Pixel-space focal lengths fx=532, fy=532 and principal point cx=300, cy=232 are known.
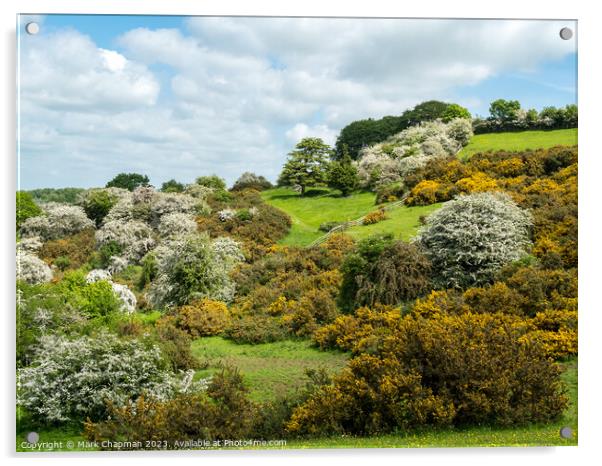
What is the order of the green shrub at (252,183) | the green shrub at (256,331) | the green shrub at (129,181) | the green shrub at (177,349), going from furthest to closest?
the green shrub at (252,183), the green shrub at (129,181), the green shrub at (256,331), the green shrub at (177,349)

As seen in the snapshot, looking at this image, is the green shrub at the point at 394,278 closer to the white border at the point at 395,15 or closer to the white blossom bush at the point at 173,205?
the white border at the point at 395,15

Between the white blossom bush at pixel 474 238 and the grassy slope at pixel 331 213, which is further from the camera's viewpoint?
the grassy slope at pixel 331 213

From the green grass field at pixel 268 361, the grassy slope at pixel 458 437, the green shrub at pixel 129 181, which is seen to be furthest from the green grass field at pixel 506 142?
the green shrub at pixel 129 181

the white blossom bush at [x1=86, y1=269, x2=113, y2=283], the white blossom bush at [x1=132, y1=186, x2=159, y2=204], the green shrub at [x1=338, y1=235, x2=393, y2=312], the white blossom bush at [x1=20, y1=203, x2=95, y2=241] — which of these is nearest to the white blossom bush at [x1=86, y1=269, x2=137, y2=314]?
the white blossom bush at [x1=86, y1=269, x2=113, y2=283]

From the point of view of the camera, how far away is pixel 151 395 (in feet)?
29.1

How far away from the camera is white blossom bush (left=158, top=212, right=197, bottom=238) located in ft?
62.3

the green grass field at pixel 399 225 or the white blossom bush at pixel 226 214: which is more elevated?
the white blossom bush at pixel 226 214

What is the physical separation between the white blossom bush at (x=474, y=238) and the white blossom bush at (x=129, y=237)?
9.72 m

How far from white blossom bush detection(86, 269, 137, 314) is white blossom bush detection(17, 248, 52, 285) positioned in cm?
156

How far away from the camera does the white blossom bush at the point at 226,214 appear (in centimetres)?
1841

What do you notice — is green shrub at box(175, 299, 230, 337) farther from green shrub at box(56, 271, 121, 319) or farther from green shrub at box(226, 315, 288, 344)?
green shrub at box(56, 271, 121, 319)

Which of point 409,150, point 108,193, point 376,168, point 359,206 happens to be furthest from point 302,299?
point 409,150

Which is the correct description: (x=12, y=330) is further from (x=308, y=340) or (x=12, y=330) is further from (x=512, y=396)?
(x=512, y=396)

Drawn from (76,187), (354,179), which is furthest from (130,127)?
(354,179)
